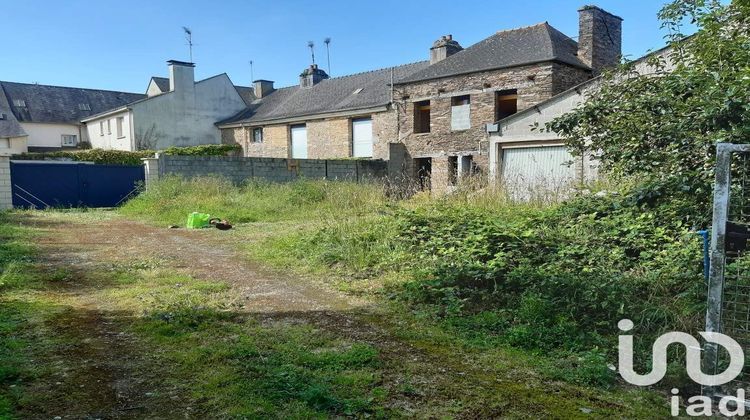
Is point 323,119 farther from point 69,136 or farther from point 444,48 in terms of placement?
point 69,136

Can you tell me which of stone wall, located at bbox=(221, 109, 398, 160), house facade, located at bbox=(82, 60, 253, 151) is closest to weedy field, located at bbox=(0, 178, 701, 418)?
stone wall, located at bbox=(221, 109, 398, 160)

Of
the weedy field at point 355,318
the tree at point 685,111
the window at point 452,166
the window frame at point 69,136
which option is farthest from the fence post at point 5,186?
the window frame at point 69,136

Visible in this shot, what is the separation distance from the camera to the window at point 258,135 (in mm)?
29062

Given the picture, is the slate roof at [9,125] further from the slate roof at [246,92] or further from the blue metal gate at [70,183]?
the blue metal gate at [70,183]

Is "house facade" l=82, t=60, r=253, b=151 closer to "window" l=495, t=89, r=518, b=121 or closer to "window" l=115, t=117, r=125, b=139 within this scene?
"window" l=115, t=117, r=125, b=139

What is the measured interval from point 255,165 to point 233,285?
13.4 metres

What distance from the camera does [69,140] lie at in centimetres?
3519

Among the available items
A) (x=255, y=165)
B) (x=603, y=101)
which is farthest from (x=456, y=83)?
(x=603, y=101)

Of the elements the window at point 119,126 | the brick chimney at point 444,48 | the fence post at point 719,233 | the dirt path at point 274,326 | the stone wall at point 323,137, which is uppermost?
the brick chimney at point 444,48

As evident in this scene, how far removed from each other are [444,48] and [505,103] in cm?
521

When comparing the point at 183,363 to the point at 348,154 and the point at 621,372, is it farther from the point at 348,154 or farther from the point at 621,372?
the point at 348,154

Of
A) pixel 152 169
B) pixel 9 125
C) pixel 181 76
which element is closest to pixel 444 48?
pixel 152 169

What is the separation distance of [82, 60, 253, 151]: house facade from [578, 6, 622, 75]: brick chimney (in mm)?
21366

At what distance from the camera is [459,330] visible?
427 centimetres
